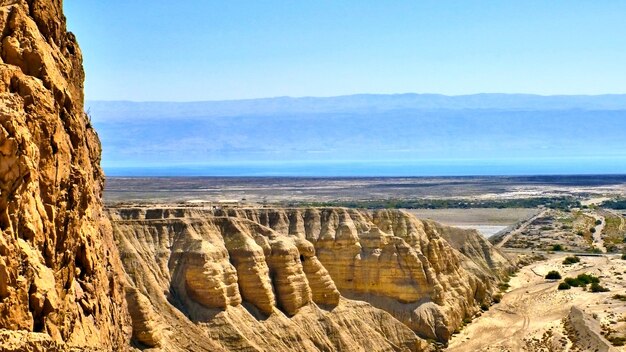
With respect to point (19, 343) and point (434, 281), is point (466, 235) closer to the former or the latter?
point (434, 281)

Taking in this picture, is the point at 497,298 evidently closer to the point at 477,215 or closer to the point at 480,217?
the point at 480,217

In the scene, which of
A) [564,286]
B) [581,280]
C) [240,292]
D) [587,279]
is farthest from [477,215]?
[240,292]

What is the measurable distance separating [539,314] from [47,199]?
58904 mm

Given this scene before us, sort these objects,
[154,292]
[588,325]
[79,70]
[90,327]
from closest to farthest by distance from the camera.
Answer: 1. [90,327]
2. [79,70]
3. [154,292]
4. [588,325]

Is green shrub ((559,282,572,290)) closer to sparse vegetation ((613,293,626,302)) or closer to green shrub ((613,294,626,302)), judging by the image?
sparse vegetation ((613,293,626,302))

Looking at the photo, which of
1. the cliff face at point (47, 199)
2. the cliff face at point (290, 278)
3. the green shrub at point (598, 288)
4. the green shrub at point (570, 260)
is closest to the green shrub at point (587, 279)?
the green shrub at point (598, 288)

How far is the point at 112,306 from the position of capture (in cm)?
2627

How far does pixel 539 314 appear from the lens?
72000 millimetres

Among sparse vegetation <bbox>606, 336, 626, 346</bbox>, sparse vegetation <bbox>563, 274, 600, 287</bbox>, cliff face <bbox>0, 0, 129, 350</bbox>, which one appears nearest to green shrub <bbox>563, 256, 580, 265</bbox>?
sparse vegetation <bbox>563, 274, 600, 287</bbox>

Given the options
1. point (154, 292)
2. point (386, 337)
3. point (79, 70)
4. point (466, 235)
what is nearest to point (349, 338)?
Result: point (386, 337)

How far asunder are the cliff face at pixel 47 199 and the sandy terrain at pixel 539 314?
3851 cm

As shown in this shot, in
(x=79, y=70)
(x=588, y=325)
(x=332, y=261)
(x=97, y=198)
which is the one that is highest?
(x=79, y=70)

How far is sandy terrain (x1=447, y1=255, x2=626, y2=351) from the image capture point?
60019 mm

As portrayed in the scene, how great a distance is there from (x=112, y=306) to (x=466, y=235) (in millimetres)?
67792
